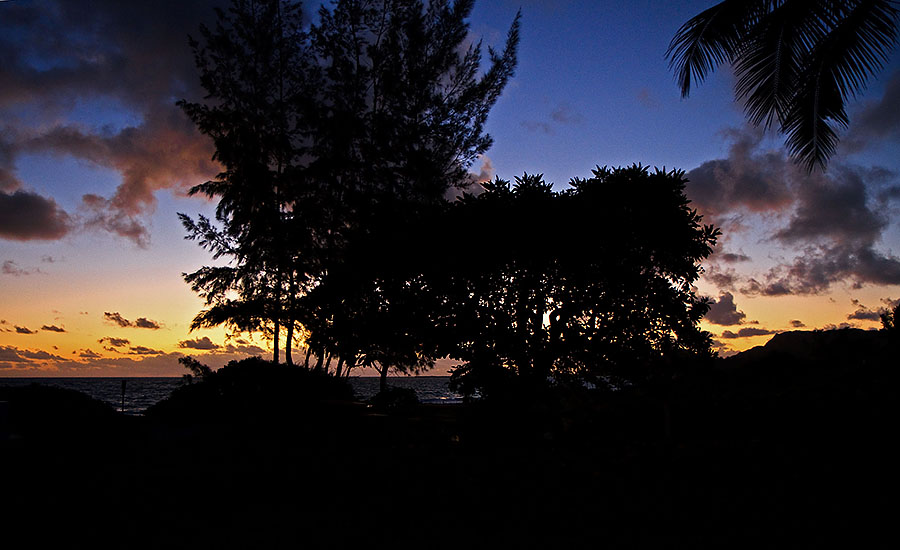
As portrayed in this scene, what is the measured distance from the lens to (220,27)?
856 inches

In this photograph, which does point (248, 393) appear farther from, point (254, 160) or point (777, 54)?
point (777, 54)

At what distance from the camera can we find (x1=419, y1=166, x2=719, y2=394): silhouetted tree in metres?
14.0

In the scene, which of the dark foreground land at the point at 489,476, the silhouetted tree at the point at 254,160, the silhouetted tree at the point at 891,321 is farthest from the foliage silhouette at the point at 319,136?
the silhouetted tree at the point at 891,321

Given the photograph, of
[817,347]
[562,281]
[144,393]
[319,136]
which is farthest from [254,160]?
[144,393]

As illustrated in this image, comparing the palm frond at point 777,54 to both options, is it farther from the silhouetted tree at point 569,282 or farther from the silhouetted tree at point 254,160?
the silhouetted tree at point 254,160

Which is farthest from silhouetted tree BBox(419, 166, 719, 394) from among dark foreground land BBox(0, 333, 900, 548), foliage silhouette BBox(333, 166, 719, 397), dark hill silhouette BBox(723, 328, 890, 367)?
dark hill silhouette BBox(723, 328, 890, 367)

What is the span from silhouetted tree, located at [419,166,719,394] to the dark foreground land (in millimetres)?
1901

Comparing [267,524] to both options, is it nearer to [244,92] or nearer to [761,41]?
[761,41]

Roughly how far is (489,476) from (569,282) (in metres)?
7.58

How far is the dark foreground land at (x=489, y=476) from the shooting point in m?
5.35

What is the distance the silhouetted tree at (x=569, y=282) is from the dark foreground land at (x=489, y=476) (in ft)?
6.24

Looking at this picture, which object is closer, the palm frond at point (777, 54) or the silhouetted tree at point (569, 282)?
the palm frond at point (777, 54)

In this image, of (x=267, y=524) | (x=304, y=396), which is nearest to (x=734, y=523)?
(x=267, y=524)

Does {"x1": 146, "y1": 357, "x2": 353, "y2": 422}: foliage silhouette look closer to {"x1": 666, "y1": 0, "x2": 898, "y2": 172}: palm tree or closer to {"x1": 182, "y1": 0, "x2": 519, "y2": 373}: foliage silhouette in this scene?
{"x1": 182, "y1": 0, "x2": 519, "y2": 373}: foliage silhouette
